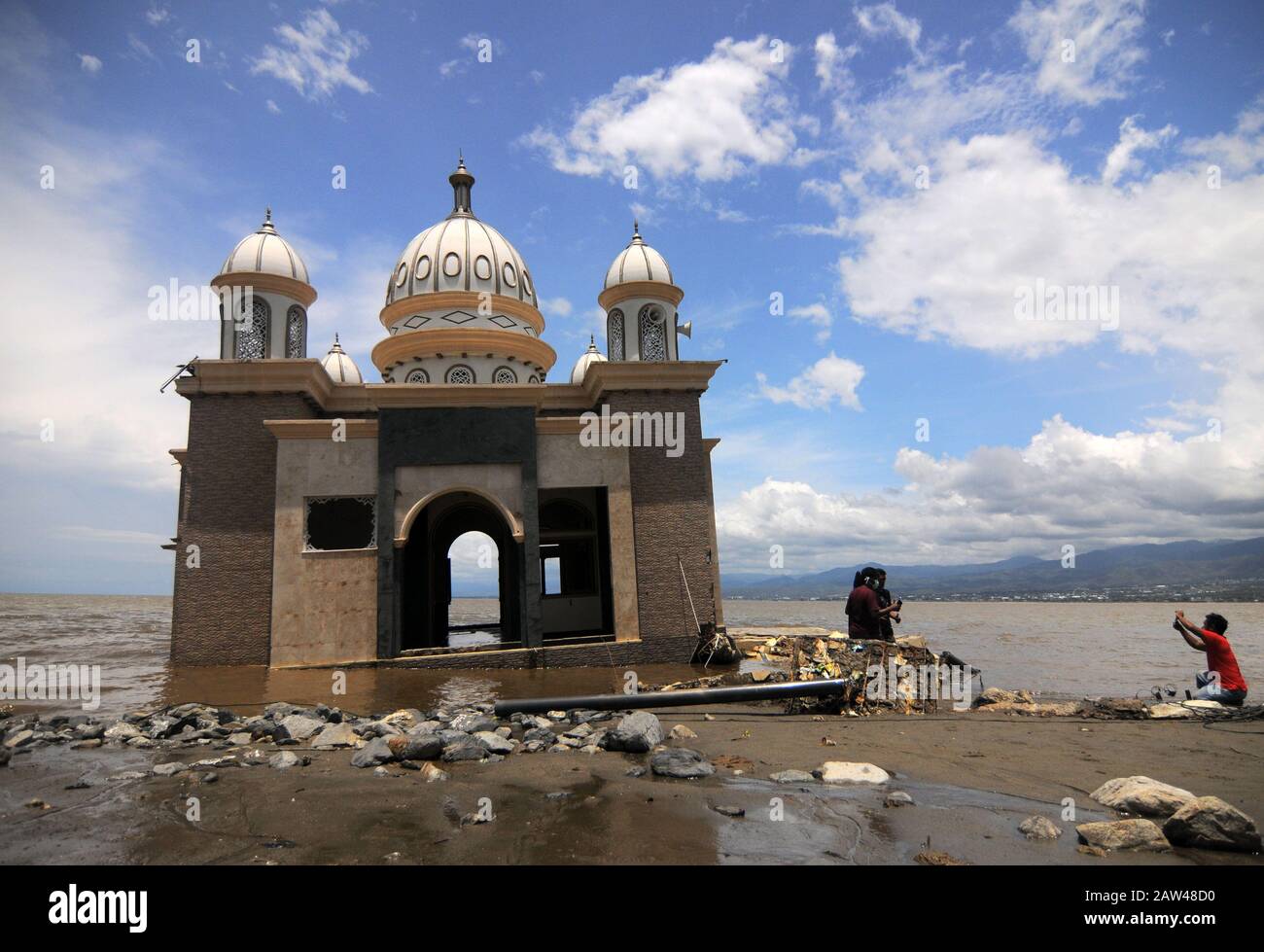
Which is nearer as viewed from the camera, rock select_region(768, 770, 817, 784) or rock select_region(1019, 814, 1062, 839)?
rock select_region(1019, 814, 1062, 839)

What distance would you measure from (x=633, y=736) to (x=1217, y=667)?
24.7ft

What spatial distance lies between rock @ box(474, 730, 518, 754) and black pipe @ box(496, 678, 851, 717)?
64.7 inches

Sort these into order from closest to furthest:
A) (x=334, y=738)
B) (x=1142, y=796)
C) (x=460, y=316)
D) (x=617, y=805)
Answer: (x=1142, y=796)
(x=617, y=805)
(x=334, y=738)
(x=460, y=316)

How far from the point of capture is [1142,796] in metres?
4.73

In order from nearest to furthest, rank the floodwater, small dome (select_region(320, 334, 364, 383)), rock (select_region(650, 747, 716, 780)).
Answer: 1. rock (select_region(650, 747, 716, 780))
2. the floodwater
3. small dome (select_region(320, 334, 364, 383))

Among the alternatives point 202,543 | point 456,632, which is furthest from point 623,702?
point 456,632

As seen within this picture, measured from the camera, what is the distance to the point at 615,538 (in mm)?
17750

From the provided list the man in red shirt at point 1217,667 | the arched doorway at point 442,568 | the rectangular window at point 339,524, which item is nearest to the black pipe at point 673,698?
the man in red shirt at point 1217,667

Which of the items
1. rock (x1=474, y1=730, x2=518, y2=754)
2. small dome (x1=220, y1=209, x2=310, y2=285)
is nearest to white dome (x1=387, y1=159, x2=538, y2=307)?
small dome (x1=220, y1=209, x2=310, y2=285)

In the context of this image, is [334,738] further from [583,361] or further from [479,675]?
[583,361]

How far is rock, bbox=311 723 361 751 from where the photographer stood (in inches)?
274

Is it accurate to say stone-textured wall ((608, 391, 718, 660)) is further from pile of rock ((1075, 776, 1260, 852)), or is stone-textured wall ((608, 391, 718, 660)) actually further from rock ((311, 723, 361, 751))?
pile of rock ((1075, 776, 1260, 852))

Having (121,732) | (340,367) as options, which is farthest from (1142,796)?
(340,367)
